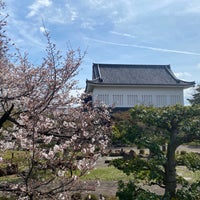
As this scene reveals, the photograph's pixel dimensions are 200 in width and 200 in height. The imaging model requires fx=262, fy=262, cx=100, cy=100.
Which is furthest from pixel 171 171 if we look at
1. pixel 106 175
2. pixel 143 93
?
pixel 143 93

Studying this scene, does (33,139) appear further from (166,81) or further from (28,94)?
(166,81)

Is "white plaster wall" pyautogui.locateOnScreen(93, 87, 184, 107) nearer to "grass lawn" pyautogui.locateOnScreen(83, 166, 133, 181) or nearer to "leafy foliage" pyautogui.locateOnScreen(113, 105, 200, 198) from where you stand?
"grass lawn" pyautogui.locateOnScreen(83, 166, 133, 181)

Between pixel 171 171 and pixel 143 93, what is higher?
pixel 143 93

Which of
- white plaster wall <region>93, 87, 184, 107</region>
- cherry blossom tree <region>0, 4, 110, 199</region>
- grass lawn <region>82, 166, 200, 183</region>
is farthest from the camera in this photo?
white plaster wall <region>93, 87, 184, 107</region>

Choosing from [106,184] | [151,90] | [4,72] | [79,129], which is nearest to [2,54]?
[4,72]

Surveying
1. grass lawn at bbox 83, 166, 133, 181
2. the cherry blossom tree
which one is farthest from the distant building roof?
the cherry blossom tree

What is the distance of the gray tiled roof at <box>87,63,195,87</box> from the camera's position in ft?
71.8

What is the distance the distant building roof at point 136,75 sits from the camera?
21797 millimetres

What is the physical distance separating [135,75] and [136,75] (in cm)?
9

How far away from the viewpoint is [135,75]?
22969mm

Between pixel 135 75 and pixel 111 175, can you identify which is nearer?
pixel 111 175

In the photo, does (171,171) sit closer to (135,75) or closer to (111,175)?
(111,175)

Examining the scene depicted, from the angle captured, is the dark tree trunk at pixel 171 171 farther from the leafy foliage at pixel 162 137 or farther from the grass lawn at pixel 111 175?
the grass lawn at pixel 111 175

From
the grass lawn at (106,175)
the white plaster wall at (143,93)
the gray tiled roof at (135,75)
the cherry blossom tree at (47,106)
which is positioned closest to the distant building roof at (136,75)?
the gray tiled roof at (135,75)
